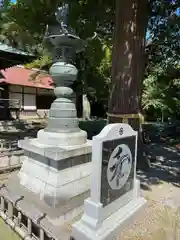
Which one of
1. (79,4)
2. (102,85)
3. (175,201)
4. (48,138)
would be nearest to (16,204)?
(48,138)

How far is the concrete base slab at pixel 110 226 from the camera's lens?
9.55 ft

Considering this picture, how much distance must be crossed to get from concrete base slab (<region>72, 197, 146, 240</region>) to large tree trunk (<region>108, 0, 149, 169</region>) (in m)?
2.75

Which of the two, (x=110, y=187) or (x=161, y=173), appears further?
(x=161, y=173)

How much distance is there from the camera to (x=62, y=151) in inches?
137

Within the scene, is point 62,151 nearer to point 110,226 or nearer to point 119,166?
point 119,166

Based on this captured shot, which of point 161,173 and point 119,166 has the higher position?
point 119,166

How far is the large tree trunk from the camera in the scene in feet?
19.4

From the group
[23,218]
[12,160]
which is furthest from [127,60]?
[23,218]

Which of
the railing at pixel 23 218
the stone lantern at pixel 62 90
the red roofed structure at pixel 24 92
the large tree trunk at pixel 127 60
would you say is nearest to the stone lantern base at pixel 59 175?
the stone lantern at pixel 62 90

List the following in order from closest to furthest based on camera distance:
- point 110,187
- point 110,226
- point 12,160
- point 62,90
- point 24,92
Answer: point 110,226 < point 110,187 < point 62,90 < point 12,160 < point 24,92

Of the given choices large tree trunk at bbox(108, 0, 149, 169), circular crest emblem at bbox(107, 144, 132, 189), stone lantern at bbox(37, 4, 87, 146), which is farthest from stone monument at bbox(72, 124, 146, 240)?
large tree trunk at bbox(108, 0, 149, 169)

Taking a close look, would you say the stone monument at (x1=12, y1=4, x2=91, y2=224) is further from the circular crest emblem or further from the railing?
the circular crest emblem

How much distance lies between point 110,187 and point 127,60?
148 inches

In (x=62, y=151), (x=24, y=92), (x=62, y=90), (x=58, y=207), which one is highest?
(x=24, y=92)
